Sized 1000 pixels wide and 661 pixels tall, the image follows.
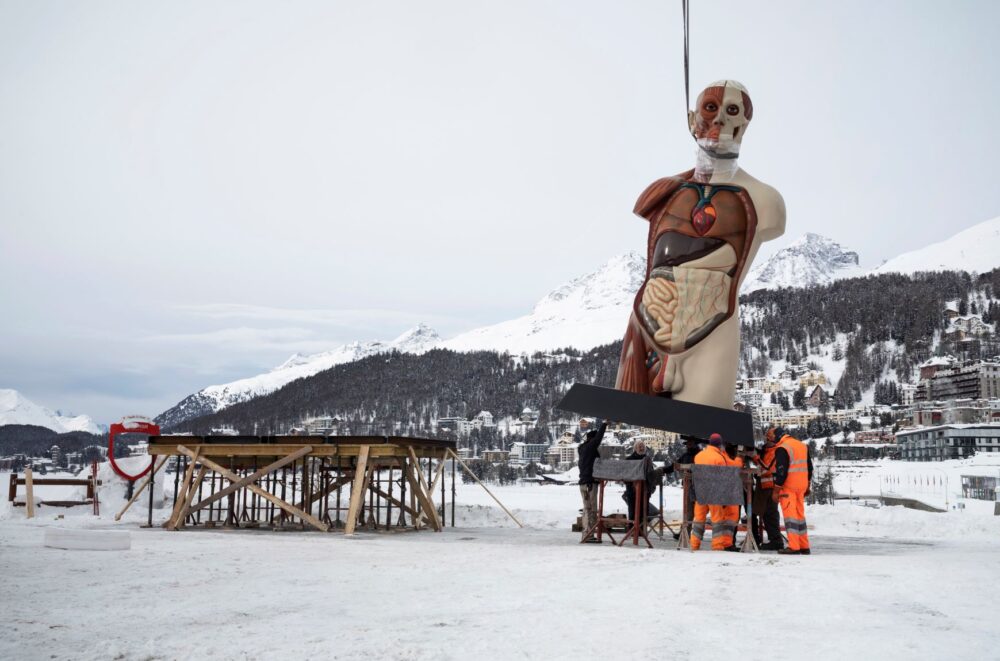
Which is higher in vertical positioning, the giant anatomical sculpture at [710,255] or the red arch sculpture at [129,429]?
the giant anatomical sculpture at [710,255]

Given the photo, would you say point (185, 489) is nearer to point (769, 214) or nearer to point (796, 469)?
point (796, 469)

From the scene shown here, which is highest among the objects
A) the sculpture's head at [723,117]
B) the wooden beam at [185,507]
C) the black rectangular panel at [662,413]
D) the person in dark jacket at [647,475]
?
the sculpture's head at [723,117]

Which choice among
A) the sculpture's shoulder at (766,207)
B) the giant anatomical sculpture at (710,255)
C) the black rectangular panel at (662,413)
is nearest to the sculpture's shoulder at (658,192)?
the giant anatomical sculpture at (710,255)

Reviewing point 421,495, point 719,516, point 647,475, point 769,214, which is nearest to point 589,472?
point 647,475

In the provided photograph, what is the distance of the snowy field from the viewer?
18.3 ft

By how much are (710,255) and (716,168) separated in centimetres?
166

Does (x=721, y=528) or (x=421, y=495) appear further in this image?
(x=421, y=495)

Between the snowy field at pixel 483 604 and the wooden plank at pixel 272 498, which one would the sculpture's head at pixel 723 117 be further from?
the wooden plank at pixel 272 498

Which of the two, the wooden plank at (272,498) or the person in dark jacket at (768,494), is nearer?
the person in dark jacket at (768,494)

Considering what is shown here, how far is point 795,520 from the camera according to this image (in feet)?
40.3

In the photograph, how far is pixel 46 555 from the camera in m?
10.3

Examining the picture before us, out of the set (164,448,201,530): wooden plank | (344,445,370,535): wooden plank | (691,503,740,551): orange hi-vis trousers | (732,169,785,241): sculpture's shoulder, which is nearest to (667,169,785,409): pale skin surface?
(732,169,785,241): sculpture's shoulder

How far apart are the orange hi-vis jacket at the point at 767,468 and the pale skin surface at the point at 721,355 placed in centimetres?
264

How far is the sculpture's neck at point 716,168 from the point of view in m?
16.3
